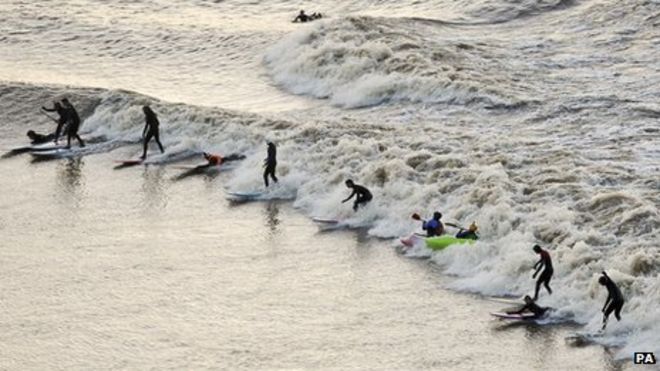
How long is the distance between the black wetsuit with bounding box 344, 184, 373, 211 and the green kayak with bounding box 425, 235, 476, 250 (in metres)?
2.49

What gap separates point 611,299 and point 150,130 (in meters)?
15.7

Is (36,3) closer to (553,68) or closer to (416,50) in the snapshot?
(416,50)

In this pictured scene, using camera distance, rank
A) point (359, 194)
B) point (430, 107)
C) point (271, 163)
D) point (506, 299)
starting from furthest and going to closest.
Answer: point (430, 107)
point (271, 163)
point (359, 194)
point (506, 299)

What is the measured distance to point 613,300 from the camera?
1820 centimetres

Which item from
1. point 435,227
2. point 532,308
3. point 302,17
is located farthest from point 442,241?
point 302,17

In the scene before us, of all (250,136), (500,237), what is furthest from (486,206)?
(250,136)

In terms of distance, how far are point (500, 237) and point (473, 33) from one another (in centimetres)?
2379

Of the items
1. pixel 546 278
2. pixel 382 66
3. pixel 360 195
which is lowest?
pixel 546 278

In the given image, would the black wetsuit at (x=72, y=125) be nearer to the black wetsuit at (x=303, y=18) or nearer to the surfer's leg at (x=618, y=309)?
the surfer's leg at (x=618, y=309)

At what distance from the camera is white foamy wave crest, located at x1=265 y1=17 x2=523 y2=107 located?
34625 mm

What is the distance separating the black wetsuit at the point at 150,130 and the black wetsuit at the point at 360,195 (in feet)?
24.3

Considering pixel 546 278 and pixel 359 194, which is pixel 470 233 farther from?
pixel 359 194

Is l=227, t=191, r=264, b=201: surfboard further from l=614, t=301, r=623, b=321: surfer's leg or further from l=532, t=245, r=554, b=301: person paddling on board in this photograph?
l=614, t=301, r=623, b=321: surfer's leg

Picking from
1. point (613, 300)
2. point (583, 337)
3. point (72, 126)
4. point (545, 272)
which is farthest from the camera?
point (72, 126)
